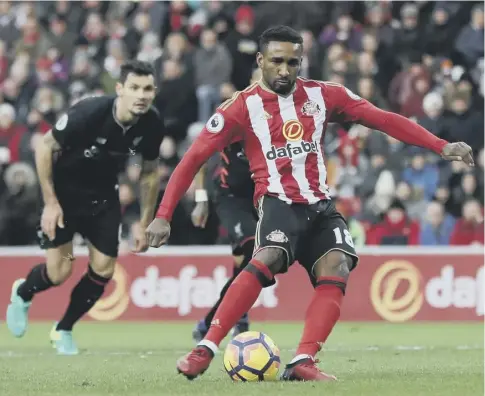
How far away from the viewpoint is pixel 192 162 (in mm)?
7797

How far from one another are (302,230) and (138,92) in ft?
8.31

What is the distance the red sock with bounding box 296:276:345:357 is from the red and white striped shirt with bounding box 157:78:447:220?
565mm

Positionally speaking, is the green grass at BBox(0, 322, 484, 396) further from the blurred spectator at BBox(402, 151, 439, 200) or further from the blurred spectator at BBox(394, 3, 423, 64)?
the blurred spectator at BBox(394, 3, 423, 64)

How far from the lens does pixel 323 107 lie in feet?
26.6

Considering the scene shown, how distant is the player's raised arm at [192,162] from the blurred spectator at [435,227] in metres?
8.58

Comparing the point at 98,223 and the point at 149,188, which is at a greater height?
the point at 149,188

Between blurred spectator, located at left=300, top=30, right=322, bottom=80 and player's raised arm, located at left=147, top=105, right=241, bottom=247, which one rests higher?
blurred spectator, located at left=300, top=30, right=322, bottom=80

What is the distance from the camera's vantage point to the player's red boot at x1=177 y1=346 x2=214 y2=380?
7242mm

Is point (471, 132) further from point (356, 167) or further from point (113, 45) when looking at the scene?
point (113, 45)

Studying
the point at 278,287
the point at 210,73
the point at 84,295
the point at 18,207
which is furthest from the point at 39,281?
the point at 210,73

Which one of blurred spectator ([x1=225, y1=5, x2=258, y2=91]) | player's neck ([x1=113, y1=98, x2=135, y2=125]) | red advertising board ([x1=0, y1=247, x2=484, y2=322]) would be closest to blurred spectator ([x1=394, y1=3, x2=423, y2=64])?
blurred spectator ([x1=225, y1=5, x2=258, y2=91])

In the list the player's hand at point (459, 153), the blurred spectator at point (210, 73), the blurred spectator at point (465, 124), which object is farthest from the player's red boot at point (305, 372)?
the blurred spectator at point (210, 73)

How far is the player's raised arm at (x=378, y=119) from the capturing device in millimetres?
7934

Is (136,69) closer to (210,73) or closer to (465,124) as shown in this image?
(210,73)
